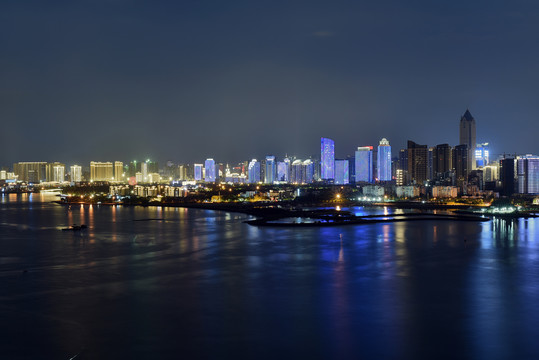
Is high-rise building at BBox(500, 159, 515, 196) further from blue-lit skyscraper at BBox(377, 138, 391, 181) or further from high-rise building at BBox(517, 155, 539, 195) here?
blue-lit skyscraper at BBox(377, 138, 391, 181)

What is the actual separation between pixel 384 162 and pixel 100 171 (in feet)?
175

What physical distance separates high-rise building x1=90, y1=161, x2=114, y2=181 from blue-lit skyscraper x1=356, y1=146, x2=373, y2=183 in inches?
1825

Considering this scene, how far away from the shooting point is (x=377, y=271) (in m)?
10.8

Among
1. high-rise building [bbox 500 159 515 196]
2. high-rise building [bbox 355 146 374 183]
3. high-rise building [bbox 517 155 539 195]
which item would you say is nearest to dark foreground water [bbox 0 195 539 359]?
high-rise building [bbox 500 159 515 196]

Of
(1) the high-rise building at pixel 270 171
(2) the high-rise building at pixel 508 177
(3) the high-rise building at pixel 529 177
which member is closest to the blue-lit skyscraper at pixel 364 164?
(1) the high-rise building at pixel 270 171

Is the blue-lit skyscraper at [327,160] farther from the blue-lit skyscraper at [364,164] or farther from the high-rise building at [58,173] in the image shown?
the high-rise building at [58,173]

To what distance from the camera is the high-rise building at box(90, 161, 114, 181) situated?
A: 3866 inches

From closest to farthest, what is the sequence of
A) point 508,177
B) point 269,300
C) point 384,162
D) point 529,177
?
point 269,300 → point 508,177 → point 529,177 → point 384,162

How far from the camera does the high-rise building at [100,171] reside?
322ft

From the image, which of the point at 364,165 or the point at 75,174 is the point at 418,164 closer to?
the point at 364,165

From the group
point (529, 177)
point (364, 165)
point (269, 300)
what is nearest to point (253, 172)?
point (364, 165)

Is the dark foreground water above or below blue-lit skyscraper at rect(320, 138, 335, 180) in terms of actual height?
below

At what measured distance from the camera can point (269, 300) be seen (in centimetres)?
823

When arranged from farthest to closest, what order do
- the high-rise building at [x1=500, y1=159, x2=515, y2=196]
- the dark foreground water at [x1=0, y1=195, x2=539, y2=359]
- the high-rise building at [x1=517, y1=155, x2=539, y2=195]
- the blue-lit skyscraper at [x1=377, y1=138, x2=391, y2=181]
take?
the blue-lit skyscraper at [x1=377, y1=138, x2=391, y2=181] → the high-rise building at [x1=517, y1=155, x2=539, y2=195] → the high-rise building at [x1=500, y1=159, x2=515, y2=196] → the dark foreground water at [x1=0, y1=195, x2=539, y2=359]
